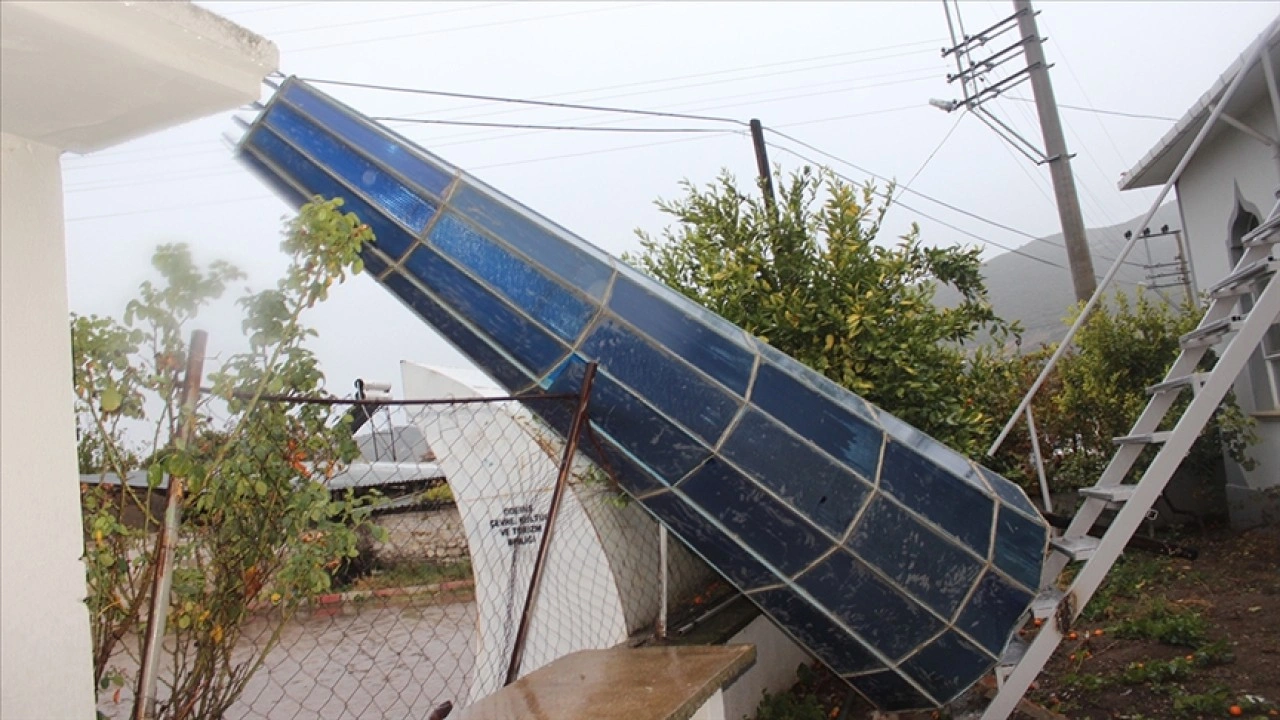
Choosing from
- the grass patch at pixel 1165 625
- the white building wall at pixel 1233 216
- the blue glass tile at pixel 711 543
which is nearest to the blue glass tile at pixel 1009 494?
the blue glass tile at pixel 711 543

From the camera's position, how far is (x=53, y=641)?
1470 millimetres

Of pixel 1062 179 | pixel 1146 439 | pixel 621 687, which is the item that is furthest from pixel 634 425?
pixel 1062 179

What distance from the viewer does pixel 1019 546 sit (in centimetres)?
388

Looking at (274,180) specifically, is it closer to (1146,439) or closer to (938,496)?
(938,496)

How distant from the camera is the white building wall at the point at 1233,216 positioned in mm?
8016

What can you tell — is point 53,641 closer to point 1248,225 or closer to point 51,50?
point 51,50

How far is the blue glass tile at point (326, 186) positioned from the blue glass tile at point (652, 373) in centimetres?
85

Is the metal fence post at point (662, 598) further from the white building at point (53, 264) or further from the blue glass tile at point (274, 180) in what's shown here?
the white building at point (53, 264)

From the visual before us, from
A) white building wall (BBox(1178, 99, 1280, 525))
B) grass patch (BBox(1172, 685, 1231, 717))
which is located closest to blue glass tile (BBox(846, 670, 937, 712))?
grass patch (BBox(1172, 685, 1231, 717))

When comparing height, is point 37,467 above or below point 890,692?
above

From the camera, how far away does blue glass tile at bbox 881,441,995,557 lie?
11.9ft

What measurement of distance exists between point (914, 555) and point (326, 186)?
9.21 feet

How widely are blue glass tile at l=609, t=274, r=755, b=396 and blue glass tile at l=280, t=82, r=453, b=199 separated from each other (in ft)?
2.74

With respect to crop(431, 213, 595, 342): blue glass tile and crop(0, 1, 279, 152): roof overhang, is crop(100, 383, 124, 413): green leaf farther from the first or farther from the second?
crop(431, 213, 595, 342): blue glass tile
